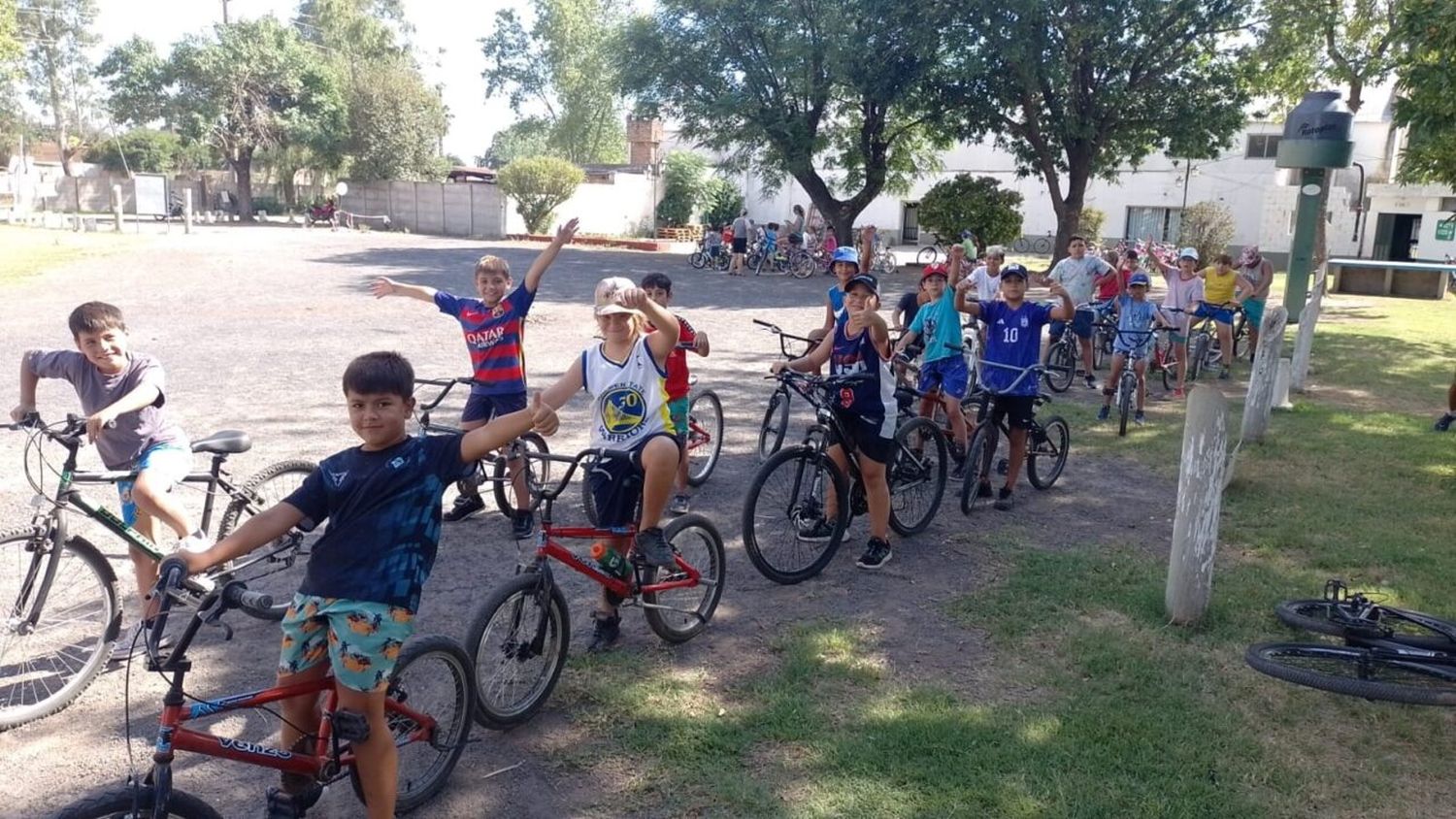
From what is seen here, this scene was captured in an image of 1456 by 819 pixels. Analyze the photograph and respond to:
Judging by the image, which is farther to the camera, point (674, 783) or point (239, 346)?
point (239, 346)

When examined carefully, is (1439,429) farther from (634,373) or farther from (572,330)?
(572,330)

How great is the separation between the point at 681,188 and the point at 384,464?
41711 millimetres

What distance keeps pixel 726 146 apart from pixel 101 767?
91.5 ft

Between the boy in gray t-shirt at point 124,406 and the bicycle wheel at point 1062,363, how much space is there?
965 centimetres

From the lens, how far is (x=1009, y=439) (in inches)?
294

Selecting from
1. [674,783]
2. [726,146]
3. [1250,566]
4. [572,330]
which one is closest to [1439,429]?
[1250,566]

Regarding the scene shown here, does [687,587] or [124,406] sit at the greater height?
[124,406]

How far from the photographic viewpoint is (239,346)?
12.6 metres

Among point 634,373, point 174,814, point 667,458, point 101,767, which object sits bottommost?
point 101,767

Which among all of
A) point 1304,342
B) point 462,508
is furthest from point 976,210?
point 462,508

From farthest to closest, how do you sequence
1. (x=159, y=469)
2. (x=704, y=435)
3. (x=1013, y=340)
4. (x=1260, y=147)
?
(x=1260, y=147)
(x=704, y=435)
(x=1013, y=340)
(x=159, y=469)

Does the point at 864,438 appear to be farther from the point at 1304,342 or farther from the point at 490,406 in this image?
the point at 1304,342

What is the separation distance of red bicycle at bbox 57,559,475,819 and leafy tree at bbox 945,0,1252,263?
73.0ft

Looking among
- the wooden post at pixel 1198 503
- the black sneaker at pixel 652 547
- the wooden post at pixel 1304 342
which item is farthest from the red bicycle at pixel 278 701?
the wooden post at pixel 1304 342
